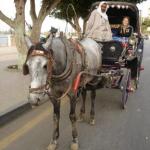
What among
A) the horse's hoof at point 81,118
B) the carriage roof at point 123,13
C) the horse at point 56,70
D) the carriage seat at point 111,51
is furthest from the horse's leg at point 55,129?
the carriage roof at point 123,13

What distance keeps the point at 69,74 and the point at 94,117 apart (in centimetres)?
225

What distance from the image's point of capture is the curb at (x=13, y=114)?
271 inches

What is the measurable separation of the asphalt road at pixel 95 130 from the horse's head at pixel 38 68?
1517 mm

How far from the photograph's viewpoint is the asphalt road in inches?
226

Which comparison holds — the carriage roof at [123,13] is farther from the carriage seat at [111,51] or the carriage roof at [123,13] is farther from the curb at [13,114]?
the curb at [13,114]

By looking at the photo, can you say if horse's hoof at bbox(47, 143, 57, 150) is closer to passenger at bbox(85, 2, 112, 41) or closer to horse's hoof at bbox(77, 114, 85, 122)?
horse's hoof at bbox(77, 114, 85, 122)

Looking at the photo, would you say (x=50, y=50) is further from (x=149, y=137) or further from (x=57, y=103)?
(x=149, y=137)

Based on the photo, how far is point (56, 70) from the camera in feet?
16.2

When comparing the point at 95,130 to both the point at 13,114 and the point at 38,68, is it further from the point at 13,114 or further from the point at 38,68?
the point at 38,68

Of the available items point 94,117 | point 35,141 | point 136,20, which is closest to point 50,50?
point 35,141

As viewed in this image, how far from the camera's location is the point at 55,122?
5.72 m

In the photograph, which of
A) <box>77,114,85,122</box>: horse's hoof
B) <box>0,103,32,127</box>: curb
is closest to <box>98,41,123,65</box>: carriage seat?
<box>77,114,85,122</box>: horse's hoof

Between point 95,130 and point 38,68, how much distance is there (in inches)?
103

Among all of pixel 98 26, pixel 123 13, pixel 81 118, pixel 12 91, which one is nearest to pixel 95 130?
pixel 81 118
